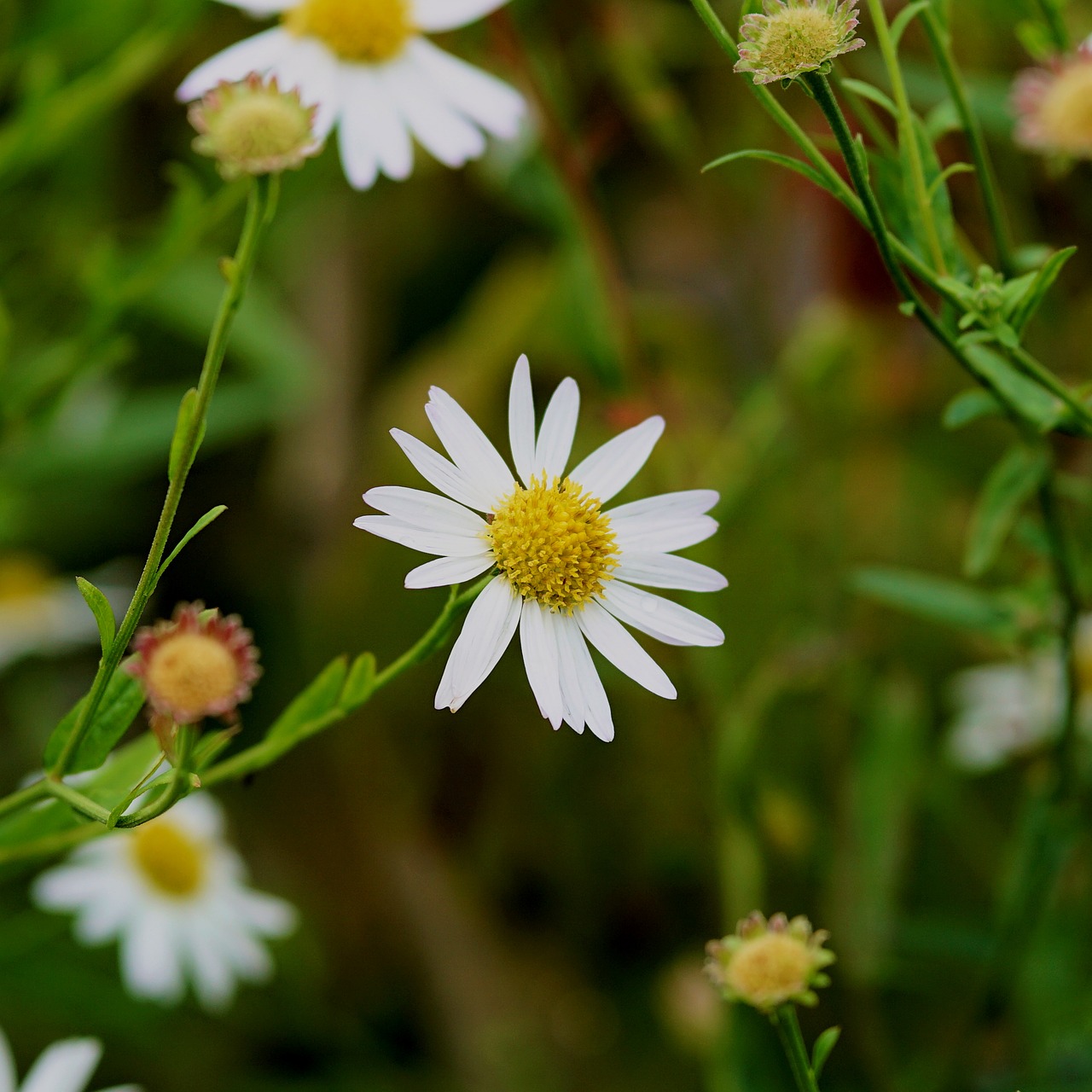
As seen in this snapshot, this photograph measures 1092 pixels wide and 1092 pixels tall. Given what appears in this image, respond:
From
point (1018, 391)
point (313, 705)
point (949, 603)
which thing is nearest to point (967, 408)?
point (1018, 391)

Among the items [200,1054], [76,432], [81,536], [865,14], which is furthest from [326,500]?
[865,14]

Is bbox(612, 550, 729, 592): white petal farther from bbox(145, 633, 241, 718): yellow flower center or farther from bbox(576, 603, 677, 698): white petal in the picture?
bbox(145, 633, 241, 718): yellow flower center

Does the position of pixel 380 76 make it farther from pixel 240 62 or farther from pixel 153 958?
pixel 153 958

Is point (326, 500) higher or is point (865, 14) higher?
point (865, 14)

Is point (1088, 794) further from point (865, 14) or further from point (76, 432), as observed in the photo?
point (76, 432)

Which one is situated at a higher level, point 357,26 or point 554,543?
point 357,26

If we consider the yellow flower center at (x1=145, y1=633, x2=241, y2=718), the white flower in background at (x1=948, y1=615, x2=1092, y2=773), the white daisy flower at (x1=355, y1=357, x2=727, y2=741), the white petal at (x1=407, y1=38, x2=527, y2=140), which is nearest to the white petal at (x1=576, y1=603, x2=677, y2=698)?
the white daisy flower at (x1=355, y1=357, x2=727, y2=741)

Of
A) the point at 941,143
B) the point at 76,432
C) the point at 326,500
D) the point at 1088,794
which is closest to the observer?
the point at 1088,794
